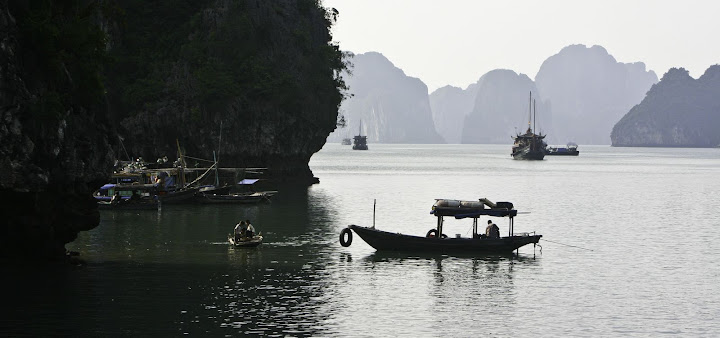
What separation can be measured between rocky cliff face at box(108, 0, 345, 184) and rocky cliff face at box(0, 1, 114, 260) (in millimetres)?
54271

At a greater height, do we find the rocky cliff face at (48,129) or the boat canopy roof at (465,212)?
the rocky cliff face at (48,129)

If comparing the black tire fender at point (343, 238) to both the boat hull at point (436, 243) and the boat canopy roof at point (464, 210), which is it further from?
the boat canopy roof at point (464, 210)

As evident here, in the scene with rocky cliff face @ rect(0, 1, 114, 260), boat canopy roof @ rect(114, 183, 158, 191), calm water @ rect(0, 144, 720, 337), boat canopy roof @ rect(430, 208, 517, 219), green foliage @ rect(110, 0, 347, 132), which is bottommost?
calm water @ rect(0, 144, 720, 337)

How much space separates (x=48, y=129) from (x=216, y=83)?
62219 millimetres

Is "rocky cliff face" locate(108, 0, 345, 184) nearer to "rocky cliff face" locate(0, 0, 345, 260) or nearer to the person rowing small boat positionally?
"rocky cliff face" locate(0, 0, 345, 260)

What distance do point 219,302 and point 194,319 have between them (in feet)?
9.29

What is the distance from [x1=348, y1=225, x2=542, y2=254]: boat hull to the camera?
150 feet

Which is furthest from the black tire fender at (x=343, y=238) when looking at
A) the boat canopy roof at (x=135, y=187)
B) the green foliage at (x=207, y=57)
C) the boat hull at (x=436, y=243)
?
the green foliage at (x=207, y=57)

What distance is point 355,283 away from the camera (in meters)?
37.3

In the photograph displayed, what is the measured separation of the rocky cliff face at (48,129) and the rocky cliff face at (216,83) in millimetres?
54271

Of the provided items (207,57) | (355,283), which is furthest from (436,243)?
(207,57)

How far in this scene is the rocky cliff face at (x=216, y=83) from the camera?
9662cm

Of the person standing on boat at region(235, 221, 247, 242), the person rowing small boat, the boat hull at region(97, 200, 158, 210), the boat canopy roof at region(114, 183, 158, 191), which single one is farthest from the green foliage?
the person rowing small boat

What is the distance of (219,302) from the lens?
32312 millimetres
